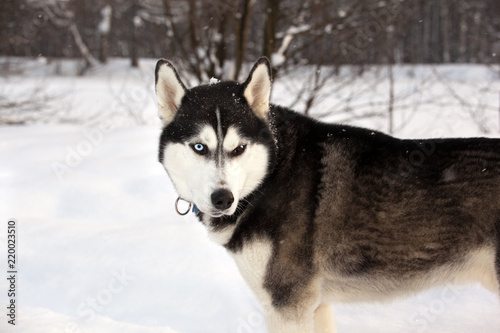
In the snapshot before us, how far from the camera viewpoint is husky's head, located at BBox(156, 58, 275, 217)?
2051mm

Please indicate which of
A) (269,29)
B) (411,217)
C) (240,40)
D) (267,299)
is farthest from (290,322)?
(240,40)

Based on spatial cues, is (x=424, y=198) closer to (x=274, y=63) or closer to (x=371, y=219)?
(x=371, y=219)

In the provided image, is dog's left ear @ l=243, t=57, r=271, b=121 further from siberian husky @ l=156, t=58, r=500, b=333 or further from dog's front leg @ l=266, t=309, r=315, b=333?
dog's front leg @ l=266, t=309, r=315, b=333

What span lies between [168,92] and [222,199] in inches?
28.2

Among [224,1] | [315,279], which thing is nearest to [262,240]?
[315,279]

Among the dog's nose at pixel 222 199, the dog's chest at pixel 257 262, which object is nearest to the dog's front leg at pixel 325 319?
the dog's chest at pixel 257 262

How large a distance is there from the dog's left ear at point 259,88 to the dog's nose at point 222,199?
1.74 feet

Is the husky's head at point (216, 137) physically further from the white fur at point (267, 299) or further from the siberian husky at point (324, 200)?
the white fur at point (267, 299)

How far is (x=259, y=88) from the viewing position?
2.30 metres

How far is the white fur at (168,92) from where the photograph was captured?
2250 millimetres

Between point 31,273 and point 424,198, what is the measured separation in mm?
2825

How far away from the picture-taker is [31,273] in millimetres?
3289

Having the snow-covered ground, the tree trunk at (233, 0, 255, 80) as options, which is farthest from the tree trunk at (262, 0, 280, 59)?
the snow-covered ground

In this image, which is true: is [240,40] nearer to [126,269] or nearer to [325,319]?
[126,269]
